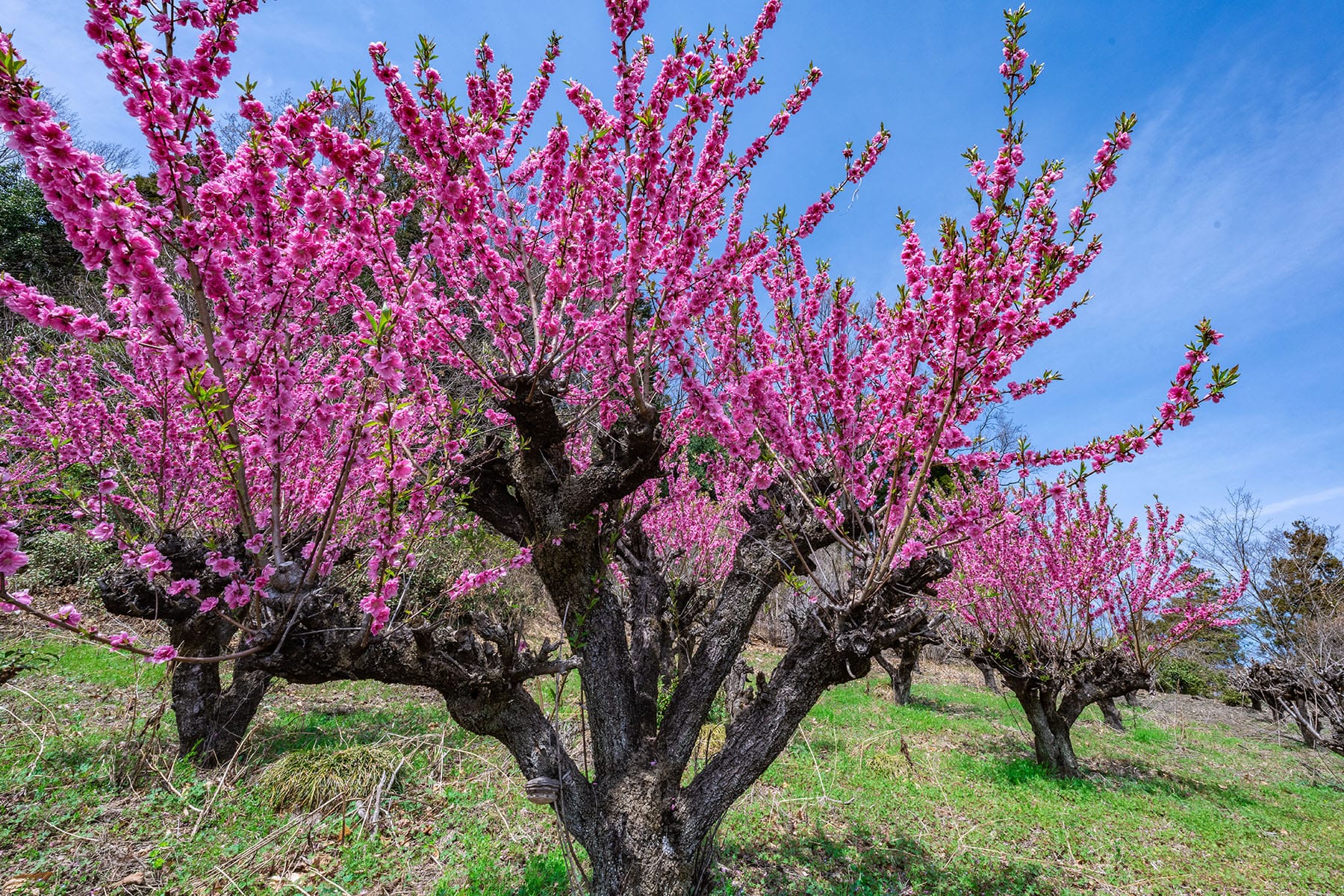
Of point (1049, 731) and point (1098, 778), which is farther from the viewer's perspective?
point (1049, 731)

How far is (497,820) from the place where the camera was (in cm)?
484

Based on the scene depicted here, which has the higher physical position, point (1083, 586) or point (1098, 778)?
point (1083, 586)

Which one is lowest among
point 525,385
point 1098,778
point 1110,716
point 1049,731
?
point 1110,716

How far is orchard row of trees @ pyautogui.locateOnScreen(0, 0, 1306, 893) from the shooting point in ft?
6.71

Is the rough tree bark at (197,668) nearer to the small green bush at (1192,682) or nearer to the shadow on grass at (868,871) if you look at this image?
the shadow on grass at (868,871)

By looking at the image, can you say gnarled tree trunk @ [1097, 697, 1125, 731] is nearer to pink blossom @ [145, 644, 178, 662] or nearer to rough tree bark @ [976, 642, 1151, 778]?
rough tree bark @ [976, 642, 1151, 778]

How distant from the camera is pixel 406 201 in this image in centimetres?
319

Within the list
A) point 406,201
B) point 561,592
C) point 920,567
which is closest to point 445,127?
point 406,201

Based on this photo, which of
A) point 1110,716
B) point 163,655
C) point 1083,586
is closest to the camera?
point 163,655

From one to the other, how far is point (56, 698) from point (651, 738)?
819 cm

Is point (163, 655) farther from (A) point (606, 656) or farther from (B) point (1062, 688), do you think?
(B) point (1062, 688)

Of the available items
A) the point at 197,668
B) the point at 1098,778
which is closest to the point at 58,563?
the point at 197,668

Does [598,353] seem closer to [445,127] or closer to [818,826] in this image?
[445,127]

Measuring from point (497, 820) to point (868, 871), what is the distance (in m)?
3.30
